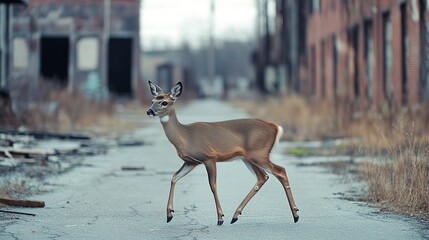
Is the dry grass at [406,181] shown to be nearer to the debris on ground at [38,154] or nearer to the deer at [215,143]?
the deer at [215,143]

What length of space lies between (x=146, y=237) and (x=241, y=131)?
1.60 meters

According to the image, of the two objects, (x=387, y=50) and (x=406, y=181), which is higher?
(x=387, y=50)

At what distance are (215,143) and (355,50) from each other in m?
23.6

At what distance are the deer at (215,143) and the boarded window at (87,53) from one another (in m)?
40.9

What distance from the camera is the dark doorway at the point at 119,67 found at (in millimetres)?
53094

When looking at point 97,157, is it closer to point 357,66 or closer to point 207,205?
point 207,205

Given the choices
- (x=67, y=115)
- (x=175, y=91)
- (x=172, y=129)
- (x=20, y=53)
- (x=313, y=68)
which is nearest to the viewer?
(x=172, y=129)

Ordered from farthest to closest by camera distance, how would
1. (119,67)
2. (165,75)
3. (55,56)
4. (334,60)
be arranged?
(165,75)
(119,67)
(55,56)
(334,60)

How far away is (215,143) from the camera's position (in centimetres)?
989

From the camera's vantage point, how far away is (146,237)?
919 cm

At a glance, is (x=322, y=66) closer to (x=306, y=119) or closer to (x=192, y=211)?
(x=306, y=119)

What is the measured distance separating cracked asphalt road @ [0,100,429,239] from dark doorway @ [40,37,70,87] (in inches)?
1422

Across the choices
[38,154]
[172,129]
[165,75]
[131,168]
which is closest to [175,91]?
[172,129]

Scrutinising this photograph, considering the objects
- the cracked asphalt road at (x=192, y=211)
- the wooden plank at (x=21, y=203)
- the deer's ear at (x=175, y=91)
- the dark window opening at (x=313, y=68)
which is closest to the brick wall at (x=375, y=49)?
the dark window opening at (x=313, y=68)
